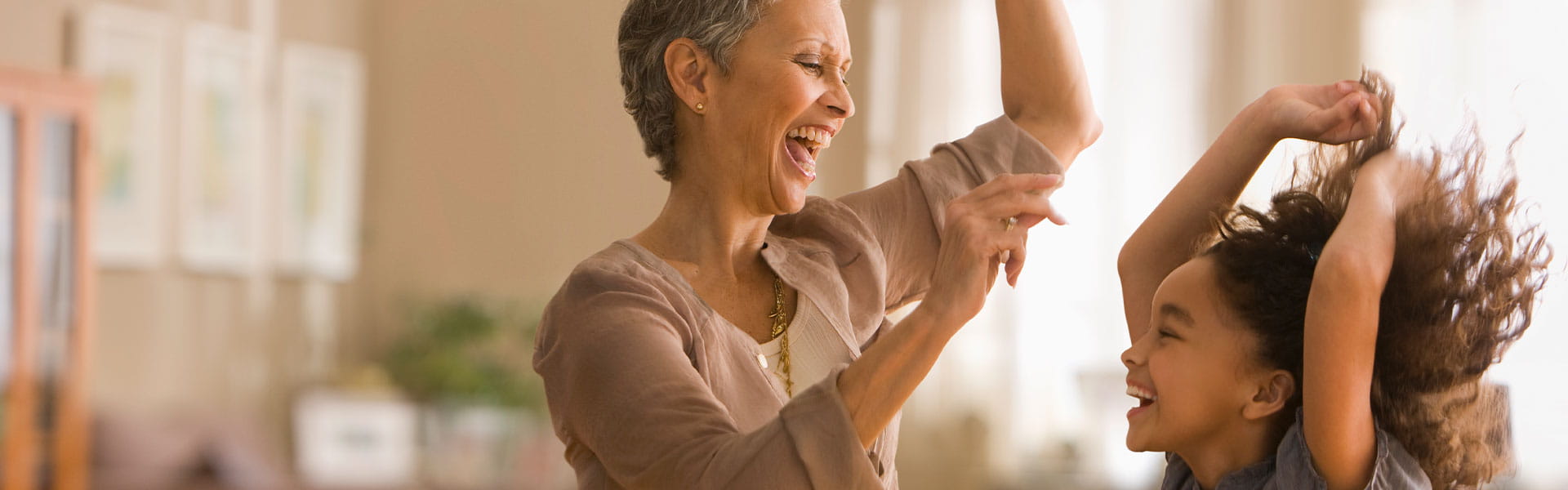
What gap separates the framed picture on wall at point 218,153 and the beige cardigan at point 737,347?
4899mm

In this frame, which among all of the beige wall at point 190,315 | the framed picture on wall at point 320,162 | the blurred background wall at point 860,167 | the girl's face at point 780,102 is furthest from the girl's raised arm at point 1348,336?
the framed picture on wall at point 320,162

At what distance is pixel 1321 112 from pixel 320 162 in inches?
228

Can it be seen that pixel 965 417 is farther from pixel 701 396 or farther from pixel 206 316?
pixel 701 396

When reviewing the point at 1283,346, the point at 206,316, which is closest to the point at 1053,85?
the point at 1283,346

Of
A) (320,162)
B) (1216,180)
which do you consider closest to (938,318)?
(1216,180)

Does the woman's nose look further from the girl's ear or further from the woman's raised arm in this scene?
the girl's ear

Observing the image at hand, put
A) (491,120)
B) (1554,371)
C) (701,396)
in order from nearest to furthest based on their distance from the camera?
1. (701,396)
2. (1554,371)
3. (491,120)

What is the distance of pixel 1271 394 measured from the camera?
1290 millimetres

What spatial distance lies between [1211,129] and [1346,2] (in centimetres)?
66

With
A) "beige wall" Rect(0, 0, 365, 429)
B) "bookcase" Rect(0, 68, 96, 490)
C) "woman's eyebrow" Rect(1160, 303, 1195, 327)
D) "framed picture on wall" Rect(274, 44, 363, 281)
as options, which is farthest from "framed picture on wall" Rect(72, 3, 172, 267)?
"woman's eyebrow" Rect(1160, 303, 1195, 327)

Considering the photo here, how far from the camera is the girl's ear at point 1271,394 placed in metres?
1.28

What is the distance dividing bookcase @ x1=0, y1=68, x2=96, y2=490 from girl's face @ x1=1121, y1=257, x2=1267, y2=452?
4.29 meters

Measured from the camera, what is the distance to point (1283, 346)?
1288mm

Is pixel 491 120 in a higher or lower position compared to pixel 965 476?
higher
